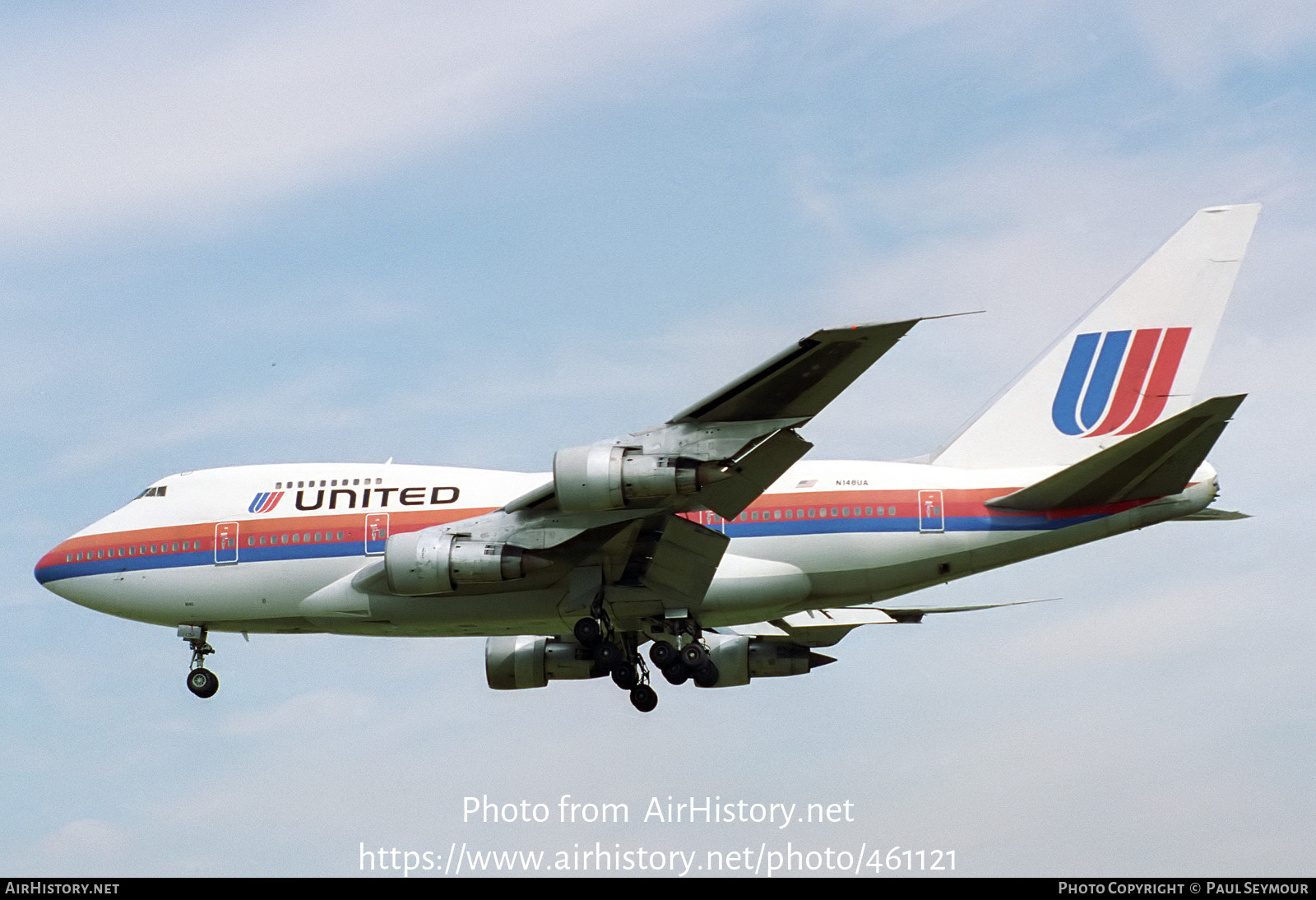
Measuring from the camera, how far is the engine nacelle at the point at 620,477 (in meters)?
26.2

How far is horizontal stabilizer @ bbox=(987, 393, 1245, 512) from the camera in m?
26.2

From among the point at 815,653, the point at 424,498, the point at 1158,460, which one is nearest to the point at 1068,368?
the point at 1158,460

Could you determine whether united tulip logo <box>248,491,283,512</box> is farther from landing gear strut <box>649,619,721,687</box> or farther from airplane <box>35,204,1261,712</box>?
landing gear strut <box>649,619,721,687</box>

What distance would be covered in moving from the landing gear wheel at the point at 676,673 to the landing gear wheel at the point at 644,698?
0.92 meters

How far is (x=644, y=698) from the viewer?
32.3m

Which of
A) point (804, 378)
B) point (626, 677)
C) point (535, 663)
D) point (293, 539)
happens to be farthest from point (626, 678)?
point (804, 378)

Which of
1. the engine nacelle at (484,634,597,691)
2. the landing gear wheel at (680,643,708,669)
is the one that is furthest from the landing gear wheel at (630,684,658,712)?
the engine nacelle at (484,634,597,691)

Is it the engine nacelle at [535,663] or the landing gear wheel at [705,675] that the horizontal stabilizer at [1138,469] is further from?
the engine nacelle at [535,663]

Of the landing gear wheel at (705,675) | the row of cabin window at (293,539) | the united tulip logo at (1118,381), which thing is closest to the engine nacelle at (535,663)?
the landing gear wheel at (705,675)

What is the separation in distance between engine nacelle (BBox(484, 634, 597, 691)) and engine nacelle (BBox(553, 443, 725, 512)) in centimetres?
971

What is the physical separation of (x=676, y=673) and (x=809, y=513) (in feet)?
13.3

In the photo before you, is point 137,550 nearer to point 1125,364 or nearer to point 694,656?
point 694,656

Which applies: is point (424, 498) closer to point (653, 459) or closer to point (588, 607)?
point (588, 607)

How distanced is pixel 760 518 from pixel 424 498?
22.0 feet
